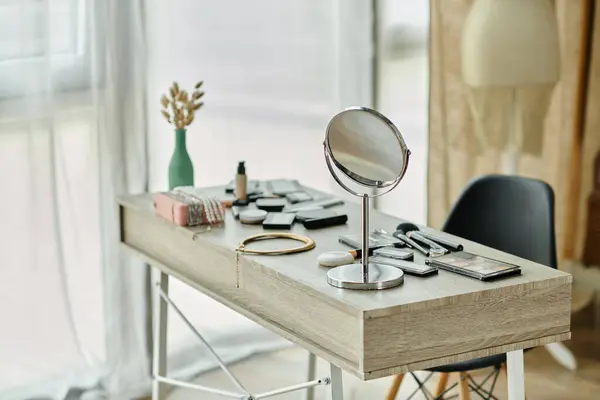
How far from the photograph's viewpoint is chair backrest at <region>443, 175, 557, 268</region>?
103 inches

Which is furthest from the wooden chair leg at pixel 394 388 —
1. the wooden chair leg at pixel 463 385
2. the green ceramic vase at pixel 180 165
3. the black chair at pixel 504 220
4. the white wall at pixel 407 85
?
the white wall at pixel 407 85

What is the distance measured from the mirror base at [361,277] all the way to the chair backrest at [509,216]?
2.39 ft

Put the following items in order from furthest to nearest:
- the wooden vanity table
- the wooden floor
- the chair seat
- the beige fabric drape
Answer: the beige fabric drape, the wooden floor, the chair seat, the wooden vanity table

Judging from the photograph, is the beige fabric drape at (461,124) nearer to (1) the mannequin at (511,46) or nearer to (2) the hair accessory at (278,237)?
(1) the mannequin at (511,46)

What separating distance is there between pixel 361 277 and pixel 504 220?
0.88 meters

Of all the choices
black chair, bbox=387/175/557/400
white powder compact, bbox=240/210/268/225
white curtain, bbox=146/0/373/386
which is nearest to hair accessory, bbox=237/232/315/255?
white powder compact, bbox=240/210/268/225

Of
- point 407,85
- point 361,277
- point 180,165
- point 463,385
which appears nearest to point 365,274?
point 361,277

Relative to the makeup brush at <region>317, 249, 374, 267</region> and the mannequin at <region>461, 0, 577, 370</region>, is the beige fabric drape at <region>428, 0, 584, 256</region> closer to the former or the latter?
the mannequin at <region>461, 0, 577, 370</region>

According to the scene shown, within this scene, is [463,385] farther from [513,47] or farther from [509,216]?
[513,47]

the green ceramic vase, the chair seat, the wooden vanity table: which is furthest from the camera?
the green ceramic vase

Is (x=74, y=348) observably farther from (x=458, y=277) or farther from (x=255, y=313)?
(x=458, y=277)

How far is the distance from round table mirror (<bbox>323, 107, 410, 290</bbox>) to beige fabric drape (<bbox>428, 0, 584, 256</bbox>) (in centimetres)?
180

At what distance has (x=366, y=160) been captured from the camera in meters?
1.99

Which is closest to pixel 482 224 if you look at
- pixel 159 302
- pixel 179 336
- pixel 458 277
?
pixel 458 277
